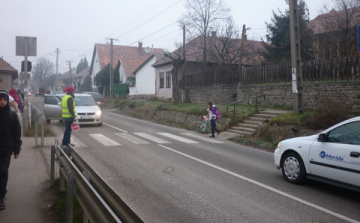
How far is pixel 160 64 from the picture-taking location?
3638 centimetres

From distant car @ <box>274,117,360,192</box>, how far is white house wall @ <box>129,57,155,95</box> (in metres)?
32.9

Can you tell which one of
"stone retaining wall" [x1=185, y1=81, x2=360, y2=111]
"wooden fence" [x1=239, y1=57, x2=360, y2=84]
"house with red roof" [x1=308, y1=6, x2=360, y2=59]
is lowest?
"stone retaining wall" [x1=185, y1=81, x2=360, y2=111]

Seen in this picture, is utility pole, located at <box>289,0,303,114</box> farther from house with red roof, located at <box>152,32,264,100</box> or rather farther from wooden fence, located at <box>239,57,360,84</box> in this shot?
house with red roof, located at <box>152,32,264,100</box>

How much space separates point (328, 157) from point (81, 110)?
13717mm

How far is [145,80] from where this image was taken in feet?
137

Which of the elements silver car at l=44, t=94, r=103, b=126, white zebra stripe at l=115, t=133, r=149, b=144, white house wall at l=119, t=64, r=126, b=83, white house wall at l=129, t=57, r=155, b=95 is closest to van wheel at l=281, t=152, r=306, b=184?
white zebra stripe at l=115, t=133, r=149, b=144

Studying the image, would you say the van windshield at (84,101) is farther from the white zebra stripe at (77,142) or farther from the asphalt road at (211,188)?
the asphalt road at (211,188)

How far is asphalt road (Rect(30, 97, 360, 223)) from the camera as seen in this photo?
212 inches

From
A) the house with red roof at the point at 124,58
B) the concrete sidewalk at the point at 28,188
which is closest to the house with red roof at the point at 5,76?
the concrete sidewalk at the point at 28,188

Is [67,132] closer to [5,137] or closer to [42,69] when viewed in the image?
[5,137]

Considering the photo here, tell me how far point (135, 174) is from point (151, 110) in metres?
18.0

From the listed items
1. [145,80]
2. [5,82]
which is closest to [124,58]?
[145,80]

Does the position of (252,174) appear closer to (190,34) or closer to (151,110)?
(151,110)

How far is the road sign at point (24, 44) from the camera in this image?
542 inches
